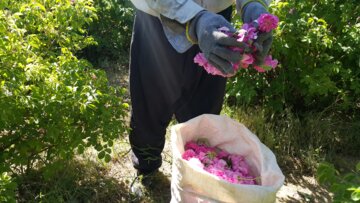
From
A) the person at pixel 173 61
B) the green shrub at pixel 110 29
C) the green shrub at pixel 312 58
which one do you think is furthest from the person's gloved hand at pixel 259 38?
the green shrub at pixel 110 29

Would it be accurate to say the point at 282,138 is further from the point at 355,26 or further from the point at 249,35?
the point at 249,35

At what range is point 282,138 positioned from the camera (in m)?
3.20

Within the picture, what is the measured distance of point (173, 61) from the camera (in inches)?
88.8

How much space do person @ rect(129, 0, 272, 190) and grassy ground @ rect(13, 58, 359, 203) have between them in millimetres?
177

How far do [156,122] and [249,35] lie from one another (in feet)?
3.02

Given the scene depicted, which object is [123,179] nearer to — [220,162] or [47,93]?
[47,93]

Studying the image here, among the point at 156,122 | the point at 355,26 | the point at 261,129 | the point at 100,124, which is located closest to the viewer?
the point at 100,124

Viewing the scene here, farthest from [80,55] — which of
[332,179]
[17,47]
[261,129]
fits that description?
[332,179]

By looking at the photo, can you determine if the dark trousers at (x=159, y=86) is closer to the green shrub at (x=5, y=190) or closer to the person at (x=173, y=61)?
the person at (x=173, y=61)

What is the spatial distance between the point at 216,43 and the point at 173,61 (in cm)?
62

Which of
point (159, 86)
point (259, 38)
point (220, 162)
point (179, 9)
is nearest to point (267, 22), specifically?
point (259, 38)

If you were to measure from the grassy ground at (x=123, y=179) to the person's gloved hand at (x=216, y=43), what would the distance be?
4.05ft

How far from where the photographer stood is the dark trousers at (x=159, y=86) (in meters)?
2.26

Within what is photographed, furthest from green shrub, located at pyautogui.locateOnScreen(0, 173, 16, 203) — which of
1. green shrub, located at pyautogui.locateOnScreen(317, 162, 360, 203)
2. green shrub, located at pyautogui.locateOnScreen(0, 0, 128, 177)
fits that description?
green shrub, located at pyautogui.locateOnScreen(317, 162, 360, 203)
